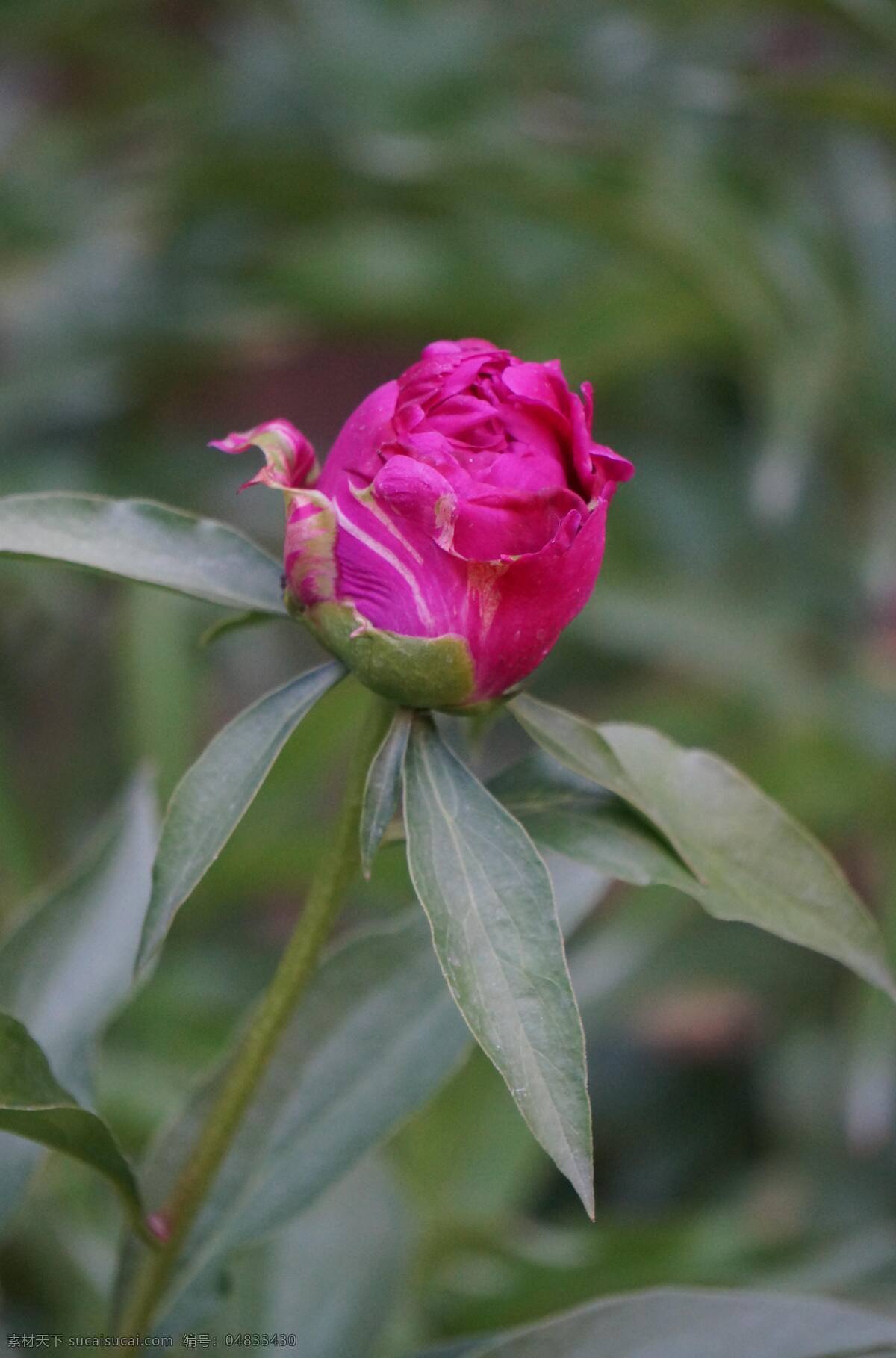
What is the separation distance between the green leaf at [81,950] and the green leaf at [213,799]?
144 mm

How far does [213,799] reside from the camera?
0.34 metres

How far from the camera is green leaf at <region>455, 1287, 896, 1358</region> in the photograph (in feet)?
1.33

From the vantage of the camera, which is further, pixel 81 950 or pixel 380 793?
pixel 81 950

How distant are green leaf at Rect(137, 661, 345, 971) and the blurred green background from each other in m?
0.51

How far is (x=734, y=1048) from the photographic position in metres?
1.22

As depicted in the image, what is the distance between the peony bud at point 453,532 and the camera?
33cm

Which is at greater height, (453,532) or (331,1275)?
(453,532)

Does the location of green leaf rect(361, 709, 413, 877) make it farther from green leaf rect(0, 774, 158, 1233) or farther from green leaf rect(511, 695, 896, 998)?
green leaf rect(0, 774, 158, 1233)

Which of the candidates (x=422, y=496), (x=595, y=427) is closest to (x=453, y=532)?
(x=422, y=496)

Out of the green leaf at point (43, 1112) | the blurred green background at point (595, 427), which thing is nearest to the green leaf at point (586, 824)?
the green leaf at point (43, 1112)

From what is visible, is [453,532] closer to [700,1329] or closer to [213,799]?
[213,799]

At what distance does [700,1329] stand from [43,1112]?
0.21 metres

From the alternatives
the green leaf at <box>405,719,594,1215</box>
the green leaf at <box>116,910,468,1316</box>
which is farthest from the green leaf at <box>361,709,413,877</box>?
the green leaf at <box>116,910,468,1316</box>

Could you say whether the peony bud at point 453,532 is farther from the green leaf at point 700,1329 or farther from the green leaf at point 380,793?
the green leaf at point 700,1329
